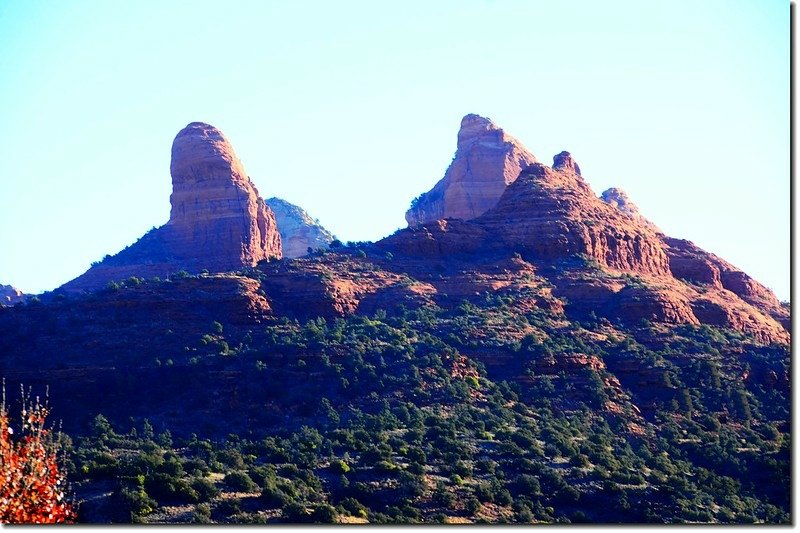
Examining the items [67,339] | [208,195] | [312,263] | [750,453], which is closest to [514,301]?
[312,263]

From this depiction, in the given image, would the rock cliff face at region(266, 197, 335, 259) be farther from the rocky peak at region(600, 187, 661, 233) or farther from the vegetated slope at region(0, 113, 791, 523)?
the vegetated slope at region(0, 113, 791, 523)

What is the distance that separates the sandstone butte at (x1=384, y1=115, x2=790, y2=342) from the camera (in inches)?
2977

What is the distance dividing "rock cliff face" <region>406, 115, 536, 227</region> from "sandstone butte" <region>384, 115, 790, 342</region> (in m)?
12.6

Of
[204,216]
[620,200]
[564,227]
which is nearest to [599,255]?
[564,227]

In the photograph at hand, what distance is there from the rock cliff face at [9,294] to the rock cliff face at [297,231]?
23378 mm

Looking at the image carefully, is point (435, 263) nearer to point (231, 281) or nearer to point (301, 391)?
point (231, 281)

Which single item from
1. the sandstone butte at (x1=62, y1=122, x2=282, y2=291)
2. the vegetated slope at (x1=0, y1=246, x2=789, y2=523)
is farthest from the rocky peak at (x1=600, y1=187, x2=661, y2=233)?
the vegetated slope at (x1=0, y1=246, x2=789, y2=523)

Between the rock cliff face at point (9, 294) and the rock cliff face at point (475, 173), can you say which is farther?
the rock cliff face at point (9, 294)

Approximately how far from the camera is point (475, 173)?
10319 cm

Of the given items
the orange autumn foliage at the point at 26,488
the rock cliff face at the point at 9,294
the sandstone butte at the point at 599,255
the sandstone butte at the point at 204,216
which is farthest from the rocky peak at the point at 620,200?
the orange autumn foliage at the point at 26,488

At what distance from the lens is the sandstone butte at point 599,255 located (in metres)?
75.6

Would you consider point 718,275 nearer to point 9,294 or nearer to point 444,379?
point 444,379

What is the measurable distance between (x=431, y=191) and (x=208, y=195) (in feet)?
65.4

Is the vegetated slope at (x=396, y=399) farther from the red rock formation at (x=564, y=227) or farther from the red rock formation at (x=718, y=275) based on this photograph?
the red rock formation at (x=718, y=275)
